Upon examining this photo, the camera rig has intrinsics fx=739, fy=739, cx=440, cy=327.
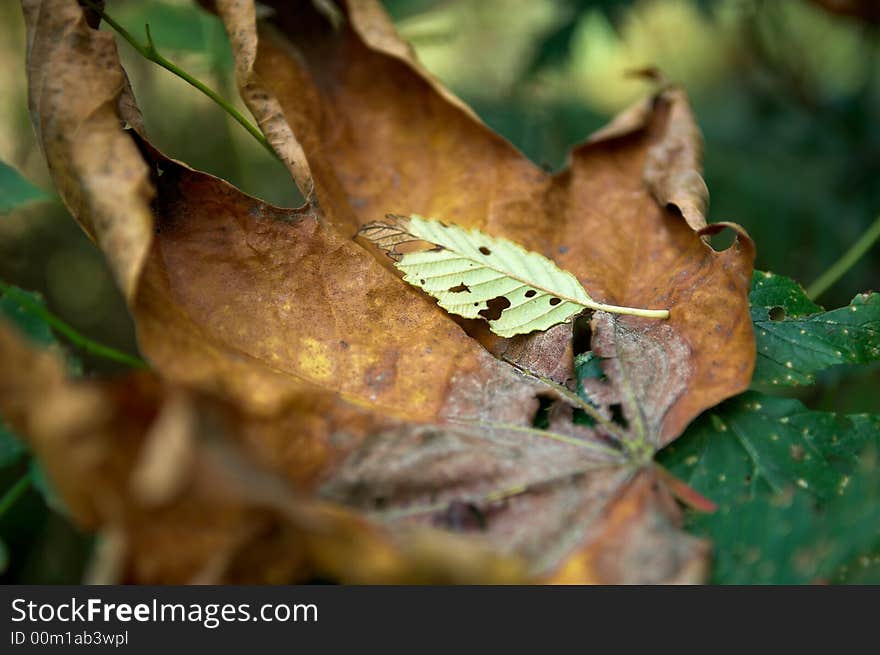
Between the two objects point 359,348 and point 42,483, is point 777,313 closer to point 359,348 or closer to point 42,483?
point 359,348

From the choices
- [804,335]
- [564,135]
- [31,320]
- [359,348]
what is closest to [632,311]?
[804,335]

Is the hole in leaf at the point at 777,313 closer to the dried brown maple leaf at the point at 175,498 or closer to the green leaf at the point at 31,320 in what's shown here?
the dried brown maple leaf at the point at 175,498

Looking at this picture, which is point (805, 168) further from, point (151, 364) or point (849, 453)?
point (151, 364)

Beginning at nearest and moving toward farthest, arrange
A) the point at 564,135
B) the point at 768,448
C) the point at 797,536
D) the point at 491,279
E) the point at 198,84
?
1. the point at 797,536
2. the point at 768,448
3. the point at 491,279
4. the point at 198,84
5. the point at 564,135

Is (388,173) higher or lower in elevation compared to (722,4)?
lower

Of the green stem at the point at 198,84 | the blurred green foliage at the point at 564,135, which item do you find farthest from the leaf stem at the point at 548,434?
the blurred green foliage at the point at 564,135

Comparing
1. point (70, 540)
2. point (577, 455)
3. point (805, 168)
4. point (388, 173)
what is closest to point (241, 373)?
point (577, 455)

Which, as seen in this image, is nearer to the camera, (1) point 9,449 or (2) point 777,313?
(1) point 9,449
